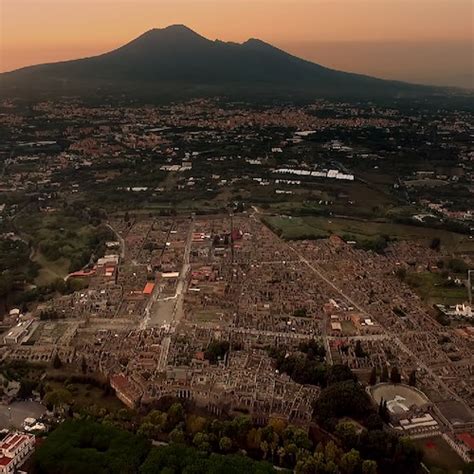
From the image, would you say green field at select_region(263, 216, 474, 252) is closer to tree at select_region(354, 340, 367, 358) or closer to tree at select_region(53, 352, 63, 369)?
tree at select_region(354, 340, 367, 358)

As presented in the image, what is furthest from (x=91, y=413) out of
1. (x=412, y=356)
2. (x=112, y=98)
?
(x=112, y=98)

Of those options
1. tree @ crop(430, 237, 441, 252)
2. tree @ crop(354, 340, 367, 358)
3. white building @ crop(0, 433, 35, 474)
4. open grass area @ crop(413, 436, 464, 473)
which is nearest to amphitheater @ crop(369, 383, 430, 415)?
open grass area @ crop(413, 436, 464, 473)

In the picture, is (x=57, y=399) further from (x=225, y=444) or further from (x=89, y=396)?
(x=225, y=444)

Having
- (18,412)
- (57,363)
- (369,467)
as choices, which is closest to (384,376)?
(369,467)

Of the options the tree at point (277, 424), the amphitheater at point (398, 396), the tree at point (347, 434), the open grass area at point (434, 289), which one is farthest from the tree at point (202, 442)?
the open grass area at point (434, 289)

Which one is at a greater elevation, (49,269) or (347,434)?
(347,434)

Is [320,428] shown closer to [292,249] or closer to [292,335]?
[292,335]

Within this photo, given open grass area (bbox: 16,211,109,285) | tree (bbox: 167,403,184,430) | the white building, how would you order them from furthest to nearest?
open grass area (bbox: 16,211,109,285)
tree (bbox: 167,403,184,430)
the white building
